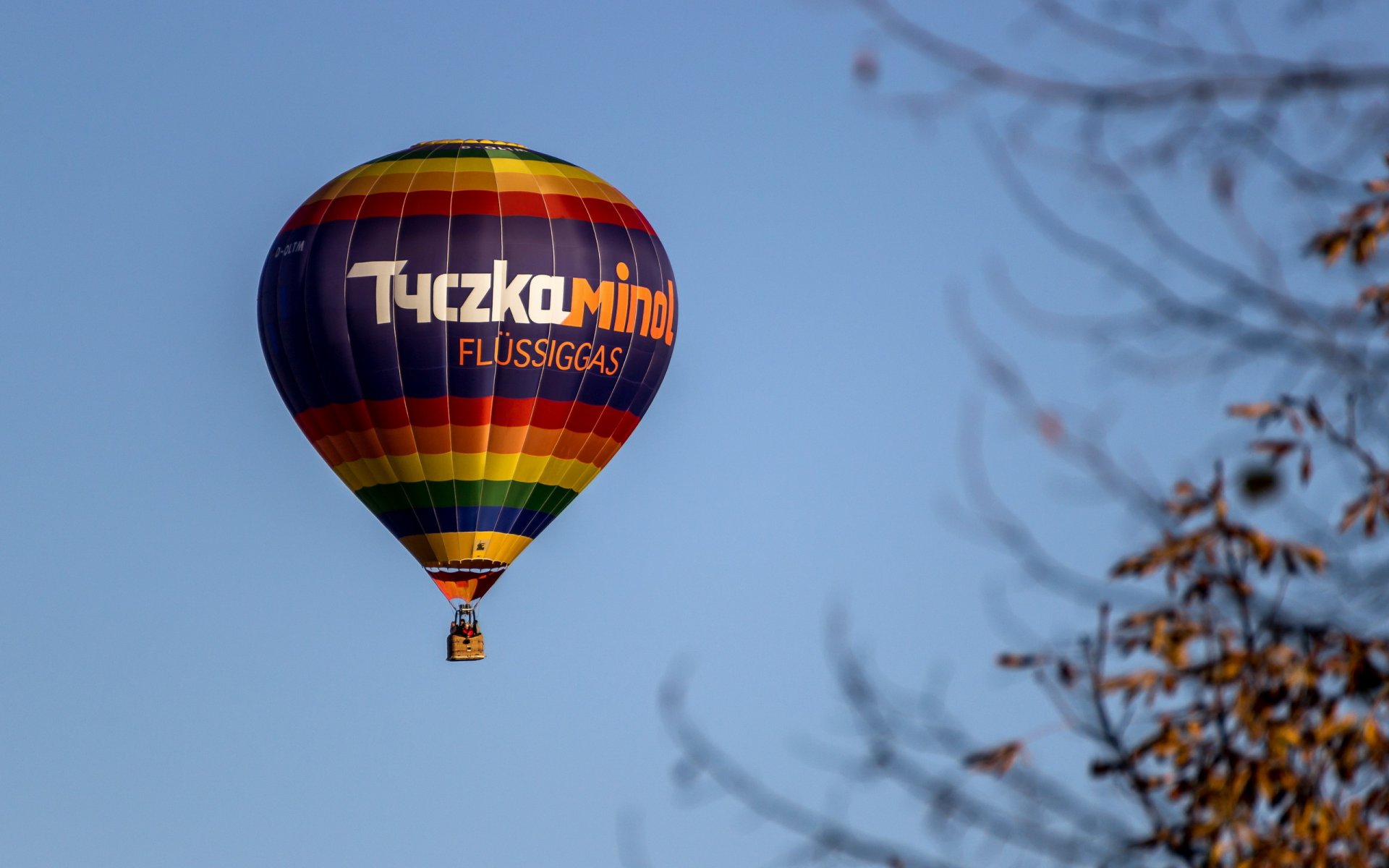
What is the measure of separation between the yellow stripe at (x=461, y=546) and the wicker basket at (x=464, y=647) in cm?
128

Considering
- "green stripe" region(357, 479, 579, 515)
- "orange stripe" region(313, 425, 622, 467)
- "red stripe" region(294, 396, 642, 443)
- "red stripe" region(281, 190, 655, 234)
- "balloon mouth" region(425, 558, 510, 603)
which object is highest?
"red stripe" region(281, 190, 655, 234)

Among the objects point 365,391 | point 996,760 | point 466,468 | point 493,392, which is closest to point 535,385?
point 493,392

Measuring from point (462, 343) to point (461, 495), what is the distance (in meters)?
2.50

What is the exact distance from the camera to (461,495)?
3925cm

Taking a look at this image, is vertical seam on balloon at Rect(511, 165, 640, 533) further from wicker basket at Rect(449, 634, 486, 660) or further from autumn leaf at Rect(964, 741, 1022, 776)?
autumn leaf at Rect(964, 741, 1022, 776)

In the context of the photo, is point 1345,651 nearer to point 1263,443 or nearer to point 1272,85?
point 1263,443

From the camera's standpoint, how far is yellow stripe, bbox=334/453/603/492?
127ft

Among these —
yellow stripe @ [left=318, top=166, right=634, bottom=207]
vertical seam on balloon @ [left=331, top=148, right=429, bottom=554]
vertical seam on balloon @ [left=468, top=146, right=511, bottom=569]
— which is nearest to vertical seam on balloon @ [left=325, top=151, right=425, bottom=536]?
vertical seam on balloon @ [left=331, top=148, right=429, bottom=554]

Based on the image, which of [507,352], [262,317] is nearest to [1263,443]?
[507,352]

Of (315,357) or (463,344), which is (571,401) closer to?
(463,344)

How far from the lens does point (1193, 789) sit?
28.6ft

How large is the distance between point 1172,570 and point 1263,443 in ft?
2.04

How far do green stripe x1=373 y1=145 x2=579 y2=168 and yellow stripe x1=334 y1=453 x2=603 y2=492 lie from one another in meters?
5.22

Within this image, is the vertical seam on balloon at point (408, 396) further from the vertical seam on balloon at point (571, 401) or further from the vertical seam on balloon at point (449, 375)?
the vertical seam on balloon at point (571, 401)
